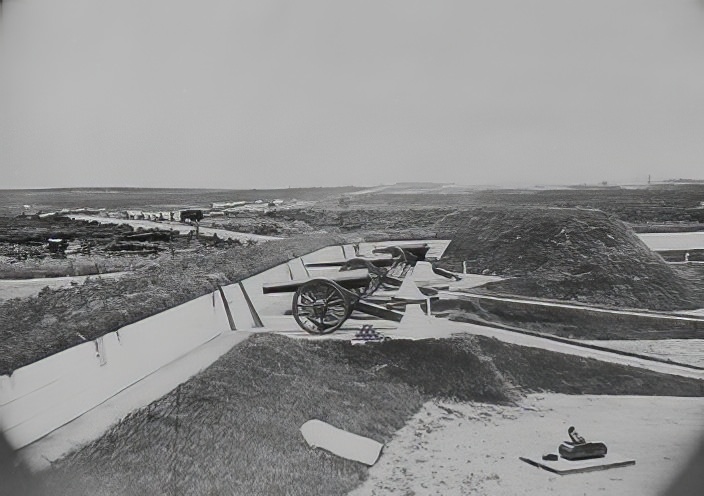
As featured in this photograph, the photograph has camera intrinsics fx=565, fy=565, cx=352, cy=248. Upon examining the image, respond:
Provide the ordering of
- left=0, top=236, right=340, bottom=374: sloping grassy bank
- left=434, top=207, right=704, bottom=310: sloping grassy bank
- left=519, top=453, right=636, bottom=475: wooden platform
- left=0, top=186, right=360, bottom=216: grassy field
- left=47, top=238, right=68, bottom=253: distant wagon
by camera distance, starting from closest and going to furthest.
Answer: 1. left=519, top=453, right=636, bottom=475: wooden platform
2. left=0, top=236, right=340, bottom=374: sloping grassy bank
3. left=434, top=207, right=704, bottom=310: sloping grassy bank
4. left=47, top=238, right=68, bottom=253: distant wagon
5. left=0, top=186, right=360, bottom=216: grassy field

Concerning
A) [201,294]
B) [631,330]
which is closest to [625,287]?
[631,330]

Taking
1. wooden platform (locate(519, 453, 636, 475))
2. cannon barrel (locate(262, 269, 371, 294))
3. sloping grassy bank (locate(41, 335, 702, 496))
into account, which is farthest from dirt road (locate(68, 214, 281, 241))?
wooden platform (locate(519, 453, 636, 475))

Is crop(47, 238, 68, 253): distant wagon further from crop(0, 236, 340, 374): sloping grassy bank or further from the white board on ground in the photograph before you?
the white board on ground

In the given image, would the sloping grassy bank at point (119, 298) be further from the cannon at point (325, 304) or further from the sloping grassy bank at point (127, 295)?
the cannon at point (325, 304)

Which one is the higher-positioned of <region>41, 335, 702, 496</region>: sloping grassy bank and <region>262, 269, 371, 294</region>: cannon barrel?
<region>262, 269, 371, 294</region>: cannon barrel

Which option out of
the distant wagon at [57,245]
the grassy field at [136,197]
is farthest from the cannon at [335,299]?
the distant wagon at [57,245]

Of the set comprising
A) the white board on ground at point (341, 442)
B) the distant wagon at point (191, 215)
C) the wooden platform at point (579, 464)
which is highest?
the distant wagon at point (191, 215)
